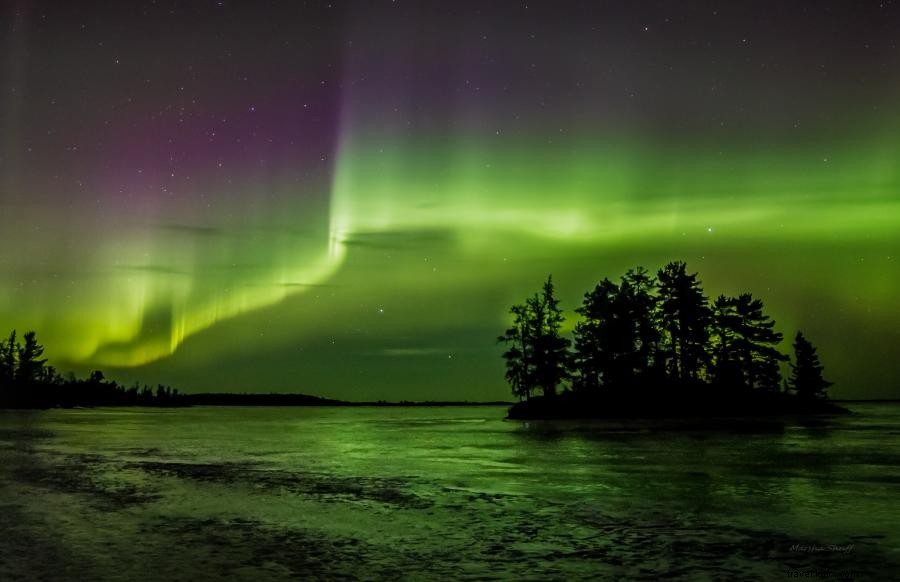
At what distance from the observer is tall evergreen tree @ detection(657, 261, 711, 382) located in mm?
99188

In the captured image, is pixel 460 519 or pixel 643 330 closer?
pixel 460 519

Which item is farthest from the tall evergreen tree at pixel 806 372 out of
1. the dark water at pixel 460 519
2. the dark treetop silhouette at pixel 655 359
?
the dark water at pixel 460 519

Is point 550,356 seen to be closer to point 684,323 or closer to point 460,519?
point 684,323

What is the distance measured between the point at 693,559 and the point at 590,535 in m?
2.94

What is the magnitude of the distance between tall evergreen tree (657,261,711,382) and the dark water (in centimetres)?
6385

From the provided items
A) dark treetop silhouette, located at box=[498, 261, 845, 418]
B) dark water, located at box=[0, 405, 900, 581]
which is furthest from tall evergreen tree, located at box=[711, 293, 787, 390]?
dark water, located at box=[0, 405, 900, 581]

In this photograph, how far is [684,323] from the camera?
326 ft

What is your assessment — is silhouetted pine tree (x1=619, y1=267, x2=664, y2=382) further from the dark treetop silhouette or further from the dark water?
the dark water

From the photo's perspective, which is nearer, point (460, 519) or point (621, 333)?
point (460, 519)

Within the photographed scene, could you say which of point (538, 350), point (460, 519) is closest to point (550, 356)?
point (538, 350)

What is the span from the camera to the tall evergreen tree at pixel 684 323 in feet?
325

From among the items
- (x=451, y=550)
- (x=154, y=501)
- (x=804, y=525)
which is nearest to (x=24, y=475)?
(x=154, y=501)

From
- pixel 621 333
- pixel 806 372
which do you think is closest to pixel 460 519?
pixel 621 333

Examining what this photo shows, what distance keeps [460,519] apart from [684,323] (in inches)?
3421
